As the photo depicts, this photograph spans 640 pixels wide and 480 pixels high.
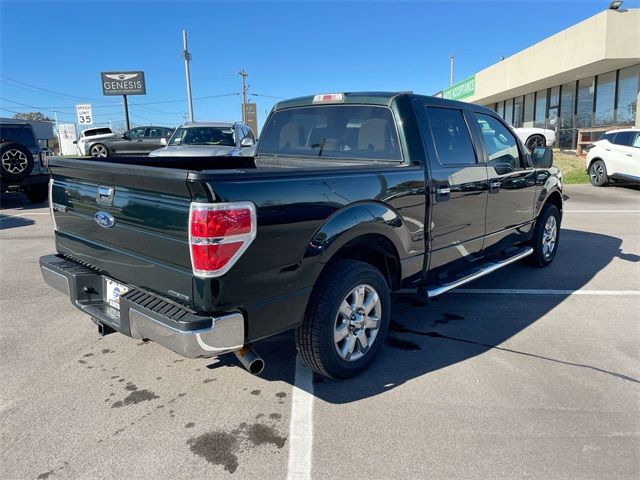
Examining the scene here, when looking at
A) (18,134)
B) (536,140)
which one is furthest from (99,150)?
(536,140)

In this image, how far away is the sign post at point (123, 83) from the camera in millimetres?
41625

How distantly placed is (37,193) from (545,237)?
12190 mm

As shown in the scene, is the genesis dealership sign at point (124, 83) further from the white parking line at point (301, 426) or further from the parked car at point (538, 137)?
the white parking line at point (301, 426)

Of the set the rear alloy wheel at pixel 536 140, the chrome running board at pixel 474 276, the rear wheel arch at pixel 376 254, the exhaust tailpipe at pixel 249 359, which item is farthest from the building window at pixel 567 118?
the exhaust tailpipe at pixel 249 359

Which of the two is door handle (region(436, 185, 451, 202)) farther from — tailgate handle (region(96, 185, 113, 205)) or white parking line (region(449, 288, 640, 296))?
tailgate handle (region(96, 185, 113, 205))

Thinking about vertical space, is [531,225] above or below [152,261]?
below

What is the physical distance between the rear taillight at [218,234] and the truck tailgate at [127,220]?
86 millimetres

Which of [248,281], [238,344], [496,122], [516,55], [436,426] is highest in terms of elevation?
[516,55]

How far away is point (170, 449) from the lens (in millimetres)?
2639

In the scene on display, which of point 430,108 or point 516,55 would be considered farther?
point 516,55

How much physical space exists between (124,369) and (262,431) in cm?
132

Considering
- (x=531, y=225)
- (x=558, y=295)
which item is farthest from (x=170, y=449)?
(x=531, y=225)

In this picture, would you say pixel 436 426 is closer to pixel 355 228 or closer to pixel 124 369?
pixel 355 228

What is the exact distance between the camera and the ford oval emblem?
121 inches
